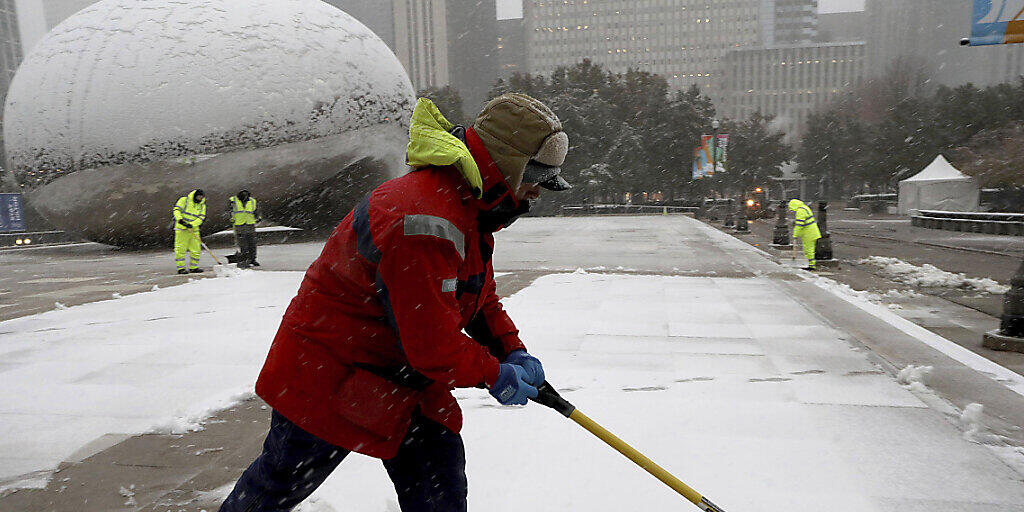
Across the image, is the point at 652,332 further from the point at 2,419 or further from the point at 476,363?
the point at 2,419

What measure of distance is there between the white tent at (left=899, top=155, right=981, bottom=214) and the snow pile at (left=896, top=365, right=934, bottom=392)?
106 ft

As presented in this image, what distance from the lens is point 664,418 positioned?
3418 mm

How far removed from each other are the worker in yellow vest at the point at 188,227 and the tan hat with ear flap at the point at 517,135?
9.76m

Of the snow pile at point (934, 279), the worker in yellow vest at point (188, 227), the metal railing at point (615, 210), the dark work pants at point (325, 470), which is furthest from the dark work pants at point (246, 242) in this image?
the metal railing at point (615, 210)

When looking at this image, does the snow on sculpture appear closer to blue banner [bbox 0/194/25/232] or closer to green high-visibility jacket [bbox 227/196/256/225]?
green high-visibility jacket [bbox 227/196/256/225]

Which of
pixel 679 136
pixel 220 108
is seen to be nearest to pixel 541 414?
pixel 220 108

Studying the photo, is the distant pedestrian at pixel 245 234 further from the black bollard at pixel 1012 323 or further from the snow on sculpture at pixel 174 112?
the black bollard at pixel 1012 323

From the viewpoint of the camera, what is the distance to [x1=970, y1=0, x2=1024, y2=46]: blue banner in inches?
258

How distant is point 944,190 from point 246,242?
109 ft

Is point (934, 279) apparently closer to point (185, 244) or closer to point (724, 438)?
point (724, 438)

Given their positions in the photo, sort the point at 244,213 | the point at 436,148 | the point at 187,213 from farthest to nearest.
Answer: the point at 244,213 < the point at 187,213 < the point at 436,148

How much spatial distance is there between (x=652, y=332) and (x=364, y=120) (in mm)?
13594

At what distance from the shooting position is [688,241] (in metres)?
15.4

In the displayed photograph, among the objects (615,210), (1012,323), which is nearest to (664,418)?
(1012,323)
